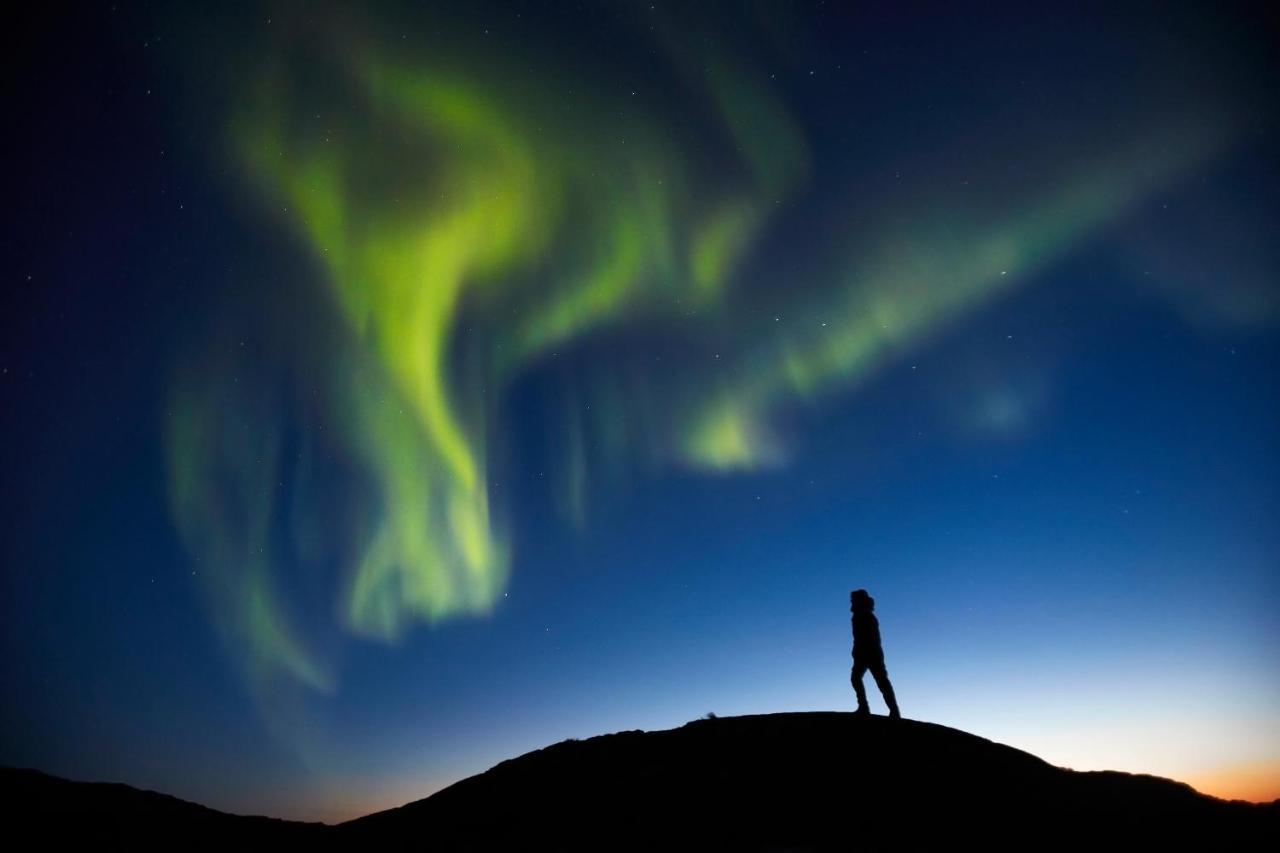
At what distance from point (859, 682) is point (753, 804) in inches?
216

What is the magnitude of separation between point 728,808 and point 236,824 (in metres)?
11.7

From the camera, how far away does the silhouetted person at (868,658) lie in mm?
14062

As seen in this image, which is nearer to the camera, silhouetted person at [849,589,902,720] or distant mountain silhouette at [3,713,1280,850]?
distant mountain silhouette at [3,713,1280,850]

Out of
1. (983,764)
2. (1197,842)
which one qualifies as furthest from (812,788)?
(1197,842)

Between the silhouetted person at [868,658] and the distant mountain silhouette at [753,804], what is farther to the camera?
the silhouetted person at [868,658]

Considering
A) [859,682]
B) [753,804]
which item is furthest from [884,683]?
[753,804]

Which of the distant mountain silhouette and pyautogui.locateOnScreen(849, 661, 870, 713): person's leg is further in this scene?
pyautogui.locateOnScreen(849, 661, 870, 713): person's leg

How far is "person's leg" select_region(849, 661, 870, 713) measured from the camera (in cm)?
1421

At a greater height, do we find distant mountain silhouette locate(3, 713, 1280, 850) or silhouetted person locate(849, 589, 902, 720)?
silhouetted person locate(849, 589, 902, 720)

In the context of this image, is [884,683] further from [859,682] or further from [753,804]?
[753,804]

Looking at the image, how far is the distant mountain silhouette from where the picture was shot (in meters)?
9.28

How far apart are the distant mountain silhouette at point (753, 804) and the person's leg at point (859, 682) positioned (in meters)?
0.84

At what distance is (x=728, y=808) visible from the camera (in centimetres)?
1001

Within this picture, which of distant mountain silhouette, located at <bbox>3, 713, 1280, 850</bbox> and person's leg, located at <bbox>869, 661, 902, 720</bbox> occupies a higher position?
person's leg, located at <bbox>869, 661, 902, 720</bbox>
